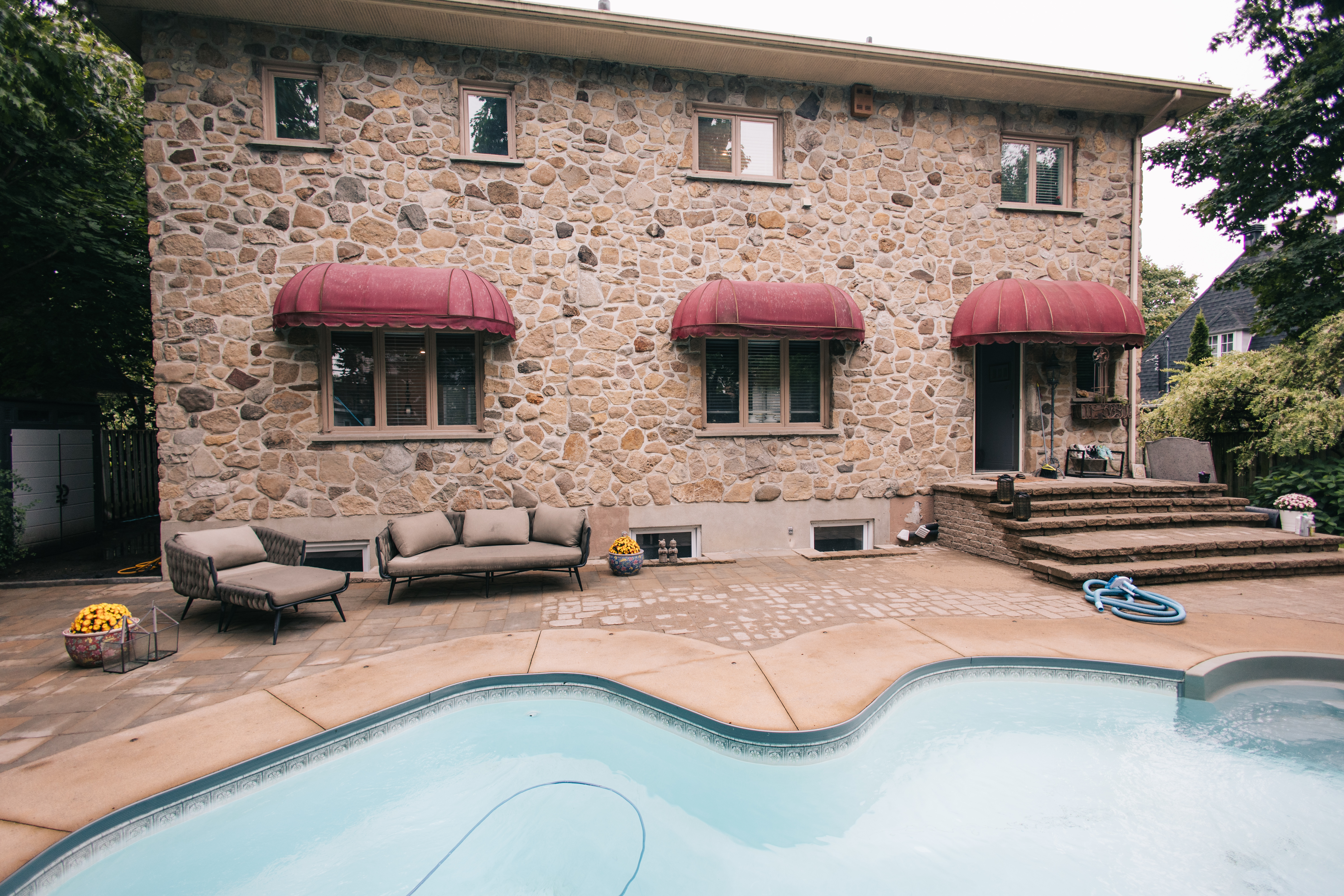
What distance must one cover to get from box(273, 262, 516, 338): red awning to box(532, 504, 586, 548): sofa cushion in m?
2.37

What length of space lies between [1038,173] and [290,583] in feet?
39.0

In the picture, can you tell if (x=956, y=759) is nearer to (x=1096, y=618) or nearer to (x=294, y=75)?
(x=1096, y=618)

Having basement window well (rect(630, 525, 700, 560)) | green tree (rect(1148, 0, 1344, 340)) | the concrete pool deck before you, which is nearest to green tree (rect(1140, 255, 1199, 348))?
green tree (rect(1148, 0, 1344, 340))

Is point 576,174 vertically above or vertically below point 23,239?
above

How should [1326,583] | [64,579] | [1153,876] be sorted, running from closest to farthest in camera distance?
[1153,876] < [1326,583] < [64,579]

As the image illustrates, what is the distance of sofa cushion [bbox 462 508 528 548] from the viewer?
22.7ft

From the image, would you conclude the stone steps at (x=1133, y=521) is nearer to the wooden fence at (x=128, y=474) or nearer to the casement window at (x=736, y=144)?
the casement window at (x=736, y=144)

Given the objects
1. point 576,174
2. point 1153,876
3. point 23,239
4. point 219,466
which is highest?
point 576,174

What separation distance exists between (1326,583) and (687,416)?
779cm

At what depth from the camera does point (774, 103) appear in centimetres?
845

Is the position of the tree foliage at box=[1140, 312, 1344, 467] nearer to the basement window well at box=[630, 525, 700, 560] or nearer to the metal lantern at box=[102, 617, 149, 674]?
the basement window well at box=[630, 525, 700, 560]

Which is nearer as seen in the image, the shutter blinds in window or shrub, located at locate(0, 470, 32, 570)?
shrub, located at locate(0, 470, 32, 570)

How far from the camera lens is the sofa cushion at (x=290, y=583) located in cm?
516

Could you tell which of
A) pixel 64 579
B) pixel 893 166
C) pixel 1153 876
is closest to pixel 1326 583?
pixel 1153 876
